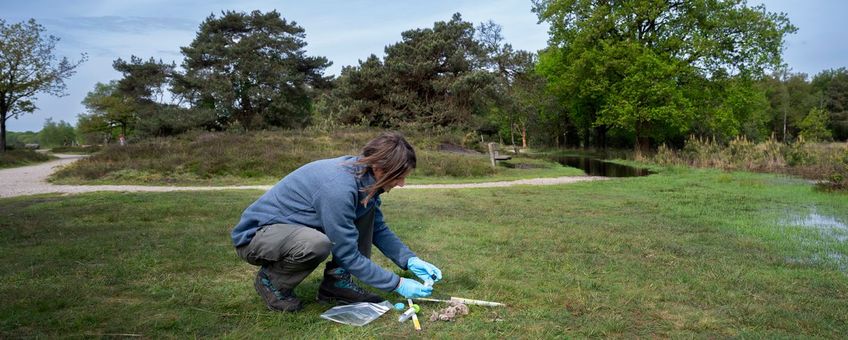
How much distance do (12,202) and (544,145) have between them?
1879 inches

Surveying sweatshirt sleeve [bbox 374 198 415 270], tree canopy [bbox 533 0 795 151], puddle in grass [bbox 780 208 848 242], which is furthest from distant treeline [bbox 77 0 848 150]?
sweatshirt sleeve [bbox 374 198 415 270]

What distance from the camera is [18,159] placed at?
2489 cm

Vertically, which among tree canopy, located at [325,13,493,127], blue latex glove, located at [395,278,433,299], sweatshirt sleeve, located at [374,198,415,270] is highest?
tree canopy, located at [325,13,493,127]

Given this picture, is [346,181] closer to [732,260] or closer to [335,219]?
[335,219]

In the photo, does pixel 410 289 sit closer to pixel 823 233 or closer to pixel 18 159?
pixel 823 233

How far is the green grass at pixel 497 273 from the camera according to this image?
3.36 m

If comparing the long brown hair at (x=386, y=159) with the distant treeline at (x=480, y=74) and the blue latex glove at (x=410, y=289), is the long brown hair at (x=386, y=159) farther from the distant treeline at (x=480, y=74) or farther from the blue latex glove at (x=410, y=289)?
the distant treeline at (x=480, y=74)

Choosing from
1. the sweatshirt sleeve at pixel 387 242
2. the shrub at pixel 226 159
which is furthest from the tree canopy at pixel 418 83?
the sweatshirt sleeve at pixel 387 242

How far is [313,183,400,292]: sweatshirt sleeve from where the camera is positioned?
316 cm

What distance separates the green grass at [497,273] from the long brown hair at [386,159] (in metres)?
0.96

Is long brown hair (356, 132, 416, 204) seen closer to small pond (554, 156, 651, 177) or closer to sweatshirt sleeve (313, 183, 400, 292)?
sweatshirt sleeve (313, 183, 400, 292)

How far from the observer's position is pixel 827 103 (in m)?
59.7

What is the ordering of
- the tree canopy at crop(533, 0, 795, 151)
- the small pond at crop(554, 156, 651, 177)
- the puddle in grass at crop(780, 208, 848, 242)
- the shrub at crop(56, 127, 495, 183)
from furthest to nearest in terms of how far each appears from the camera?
1. the tree canopy at crop(533, 0, 795, 151)
2. the small pond at crop(554, 156, 651, 177)
3. the shrub at crop(56, 127, 495, 183)
4. the puddle in grass at crop(780, 208, 848, 242)

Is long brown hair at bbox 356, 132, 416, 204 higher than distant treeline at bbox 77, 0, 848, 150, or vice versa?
distant treeline at bbox 77, 0, 848, 150
